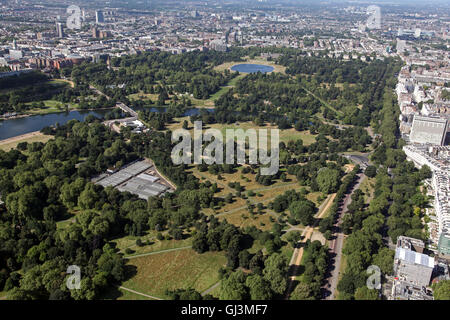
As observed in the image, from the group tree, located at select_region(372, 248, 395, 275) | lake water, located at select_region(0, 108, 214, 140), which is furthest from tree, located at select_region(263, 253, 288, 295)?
lake water, located at select_region(0, 108, 214, 140)

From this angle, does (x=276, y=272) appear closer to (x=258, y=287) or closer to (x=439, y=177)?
(x=258, y=287)

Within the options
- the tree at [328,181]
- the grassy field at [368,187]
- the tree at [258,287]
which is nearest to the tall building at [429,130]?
the grassy field at [368,187]

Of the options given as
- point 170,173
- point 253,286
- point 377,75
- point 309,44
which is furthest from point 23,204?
point 309,44

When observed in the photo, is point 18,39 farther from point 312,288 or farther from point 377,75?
point 312,288

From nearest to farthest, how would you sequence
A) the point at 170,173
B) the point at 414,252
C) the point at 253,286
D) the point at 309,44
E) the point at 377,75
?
the point at 253,286 < the point at 414,252 < the point at 170,173 < the point at 377,75 < the point at 309,44

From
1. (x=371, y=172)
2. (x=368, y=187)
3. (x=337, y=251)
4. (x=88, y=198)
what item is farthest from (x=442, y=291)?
(x=88, y=198)
